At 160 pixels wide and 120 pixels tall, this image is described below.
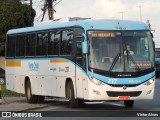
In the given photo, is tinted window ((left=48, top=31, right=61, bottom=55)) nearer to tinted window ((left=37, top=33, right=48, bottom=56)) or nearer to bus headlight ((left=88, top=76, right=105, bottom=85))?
tinted window ((left=37, top=33, right=48, bottom=56))

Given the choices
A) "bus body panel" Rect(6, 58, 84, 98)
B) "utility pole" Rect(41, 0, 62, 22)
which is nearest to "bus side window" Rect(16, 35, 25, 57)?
"bus body panel" Rect(6, 58, 84, 98)

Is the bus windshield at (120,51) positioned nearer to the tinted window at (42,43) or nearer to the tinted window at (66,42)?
the tinted window at (66,42)

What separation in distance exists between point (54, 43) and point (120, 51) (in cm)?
344

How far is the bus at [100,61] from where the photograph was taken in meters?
18.3

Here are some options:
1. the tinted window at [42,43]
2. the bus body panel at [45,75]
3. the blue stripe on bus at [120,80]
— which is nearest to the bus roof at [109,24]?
the bus body panel at [45,75]

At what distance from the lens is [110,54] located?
18.5 m

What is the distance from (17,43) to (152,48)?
7.91 meters

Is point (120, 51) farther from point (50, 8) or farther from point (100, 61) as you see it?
point (50, 8)

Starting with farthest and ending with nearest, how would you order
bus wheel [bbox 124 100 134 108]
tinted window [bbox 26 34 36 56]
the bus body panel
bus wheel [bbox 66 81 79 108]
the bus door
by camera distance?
tinted window [bbox 26 34 36 56] → bus wheel [bbox 124 100 134 108] → the bus body panel → bus wheel [bbox 66 81 79 108] → the bus door

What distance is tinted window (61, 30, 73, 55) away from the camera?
19.9 m

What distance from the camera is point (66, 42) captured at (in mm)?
20172

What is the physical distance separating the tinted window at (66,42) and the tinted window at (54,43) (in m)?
0.42

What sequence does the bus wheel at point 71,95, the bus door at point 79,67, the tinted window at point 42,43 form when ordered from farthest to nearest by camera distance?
the tinted window at point 42,43
the bus wheel at point 71,95
the bus door at point 79,67

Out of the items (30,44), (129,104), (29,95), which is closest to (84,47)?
(129,104)
